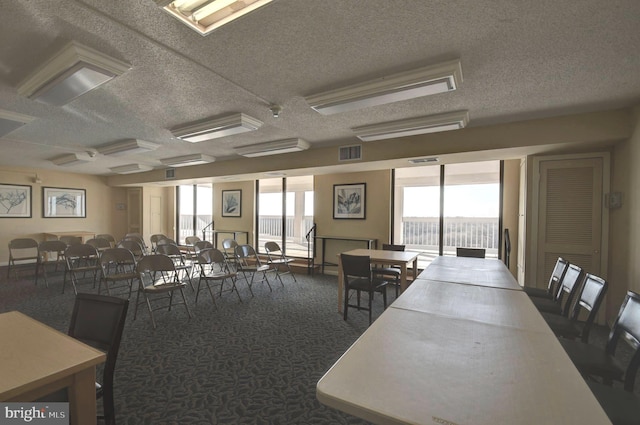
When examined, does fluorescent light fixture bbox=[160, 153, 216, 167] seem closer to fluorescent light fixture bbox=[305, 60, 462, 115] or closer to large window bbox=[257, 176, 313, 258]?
large window bbox=[257, 176, 313, 258]

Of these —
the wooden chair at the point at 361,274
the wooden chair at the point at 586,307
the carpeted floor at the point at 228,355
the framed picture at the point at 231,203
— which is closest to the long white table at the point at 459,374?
the wooden chair at the point at 586,307

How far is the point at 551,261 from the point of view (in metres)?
3.79

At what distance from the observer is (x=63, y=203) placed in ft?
26.1

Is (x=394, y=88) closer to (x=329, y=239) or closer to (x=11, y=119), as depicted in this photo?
(x=11, y=119)

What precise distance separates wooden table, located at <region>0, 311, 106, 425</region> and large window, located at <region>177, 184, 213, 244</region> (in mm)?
7769

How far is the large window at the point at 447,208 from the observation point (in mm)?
5344

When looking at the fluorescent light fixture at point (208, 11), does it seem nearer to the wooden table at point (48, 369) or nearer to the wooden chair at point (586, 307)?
the wooden table at point (48, 369)

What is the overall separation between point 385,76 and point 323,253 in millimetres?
4796

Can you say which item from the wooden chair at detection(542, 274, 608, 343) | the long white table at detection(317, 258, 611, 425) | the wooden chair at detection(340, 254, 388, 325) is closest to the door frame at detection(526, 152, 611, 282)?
the wooden chair at detection(542, 274, 608, 343)

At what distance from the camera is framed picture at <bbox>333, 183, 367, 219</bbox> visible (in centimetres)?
632

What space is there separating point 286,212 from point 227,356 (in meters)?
4.95

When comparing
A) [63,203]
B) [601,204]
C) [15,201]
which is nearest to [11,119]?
[15,201]

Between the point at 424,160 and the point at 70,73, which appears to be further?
the point at 424,160

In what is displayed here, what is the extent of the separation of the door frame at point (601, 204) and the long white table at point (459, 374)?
268 cm
